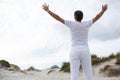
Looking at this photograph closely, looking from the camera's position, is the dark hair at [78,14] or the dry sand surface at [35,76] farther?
the dry sand surface at [35,76]

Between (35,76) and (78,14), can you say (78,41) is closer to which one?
(78,14)

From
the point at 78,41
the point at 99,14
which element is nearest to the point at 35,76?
the point at 99,14

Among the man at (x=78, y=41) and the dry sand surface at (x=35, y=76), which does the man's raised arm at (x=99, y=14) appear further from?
the dry sand surface at (x=35, y=76)

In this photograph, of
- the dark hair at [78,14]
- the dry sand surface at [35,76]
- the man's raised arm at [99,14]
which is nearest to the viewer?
the dark hair at [78,14]

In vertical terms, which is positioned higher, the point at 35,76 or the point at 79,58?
the point at 35,76

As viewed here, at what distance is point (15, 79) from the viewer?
63.5 ft

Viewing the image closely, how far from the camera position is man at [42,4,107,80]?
356 inches

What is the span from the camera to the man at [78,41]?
905 centimetres

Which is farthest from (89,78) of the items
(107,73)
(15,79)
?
(107,73)

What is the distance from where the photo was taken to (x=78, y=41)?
29.9 ft

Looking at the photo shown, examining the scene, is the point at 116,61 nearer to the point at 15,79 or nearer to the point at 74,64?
the point at 15,79

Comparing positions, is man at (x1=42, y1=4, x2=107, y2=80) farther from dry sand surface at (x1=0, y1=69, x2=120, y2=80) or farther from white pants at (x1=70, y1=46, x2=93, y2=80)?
dry sand surface at (x1=0, y1=69, x2=120, y2=80)

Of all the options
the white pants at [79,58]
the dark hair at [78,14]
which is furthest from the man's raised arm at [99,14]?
the white pants at [79,58]

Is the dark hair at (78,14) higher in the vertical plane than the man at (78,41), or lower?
higher
